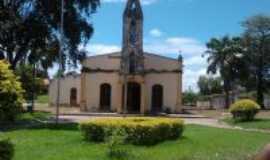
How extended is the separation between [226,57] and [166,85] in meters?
14.3

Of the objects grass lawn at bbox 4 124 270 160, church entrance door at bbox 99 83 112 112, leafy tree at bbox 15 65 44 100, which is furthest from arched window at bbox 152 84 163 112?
grass lawn at bbox 4 124 270 160

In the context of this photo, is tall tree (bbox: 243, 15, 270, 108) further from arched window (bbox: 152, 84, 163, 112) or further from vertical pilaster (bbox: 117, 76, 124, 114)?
vertical pilaster (bbox: 117, 76, 124, 114)

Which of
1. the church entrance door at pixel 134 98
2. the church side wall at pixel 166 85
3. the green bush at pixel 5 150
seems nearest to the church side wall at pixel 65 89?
the church entrance door at pixel 134 98

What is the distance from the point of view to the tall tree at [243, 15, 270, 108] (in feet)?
196

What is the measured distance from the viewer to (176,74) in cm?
5134

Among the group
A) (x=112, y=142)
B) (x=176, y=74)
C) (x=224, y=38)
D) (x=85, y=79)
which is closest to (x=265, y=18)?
(x=224, y=38)

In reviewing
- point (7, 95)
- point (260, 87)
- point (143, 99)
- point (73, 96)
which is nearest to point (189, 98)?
point (260, 87)

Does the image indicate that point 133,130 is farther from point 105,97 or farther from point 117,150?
point 105,97

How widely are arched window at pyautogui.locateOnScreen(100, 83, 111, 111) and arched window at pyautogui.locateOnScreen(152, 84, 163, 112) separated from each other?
14.1ft

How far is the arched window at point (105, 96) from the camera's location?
51.1m

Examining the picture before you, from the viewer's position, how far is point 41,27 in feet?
102

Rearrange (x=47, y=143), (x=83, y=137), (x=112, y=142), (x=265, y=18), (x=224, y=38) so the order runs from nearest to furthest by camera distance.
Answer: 1. (x=112, y=142)
2. (x=47, y=143)
3. (x=83, y=137)
4. (x=265, y=18)
5. (x=224, y=38)

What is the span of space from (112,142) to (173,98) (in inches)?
1503

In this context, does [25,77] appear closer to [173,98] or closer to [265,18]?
[173,98]
